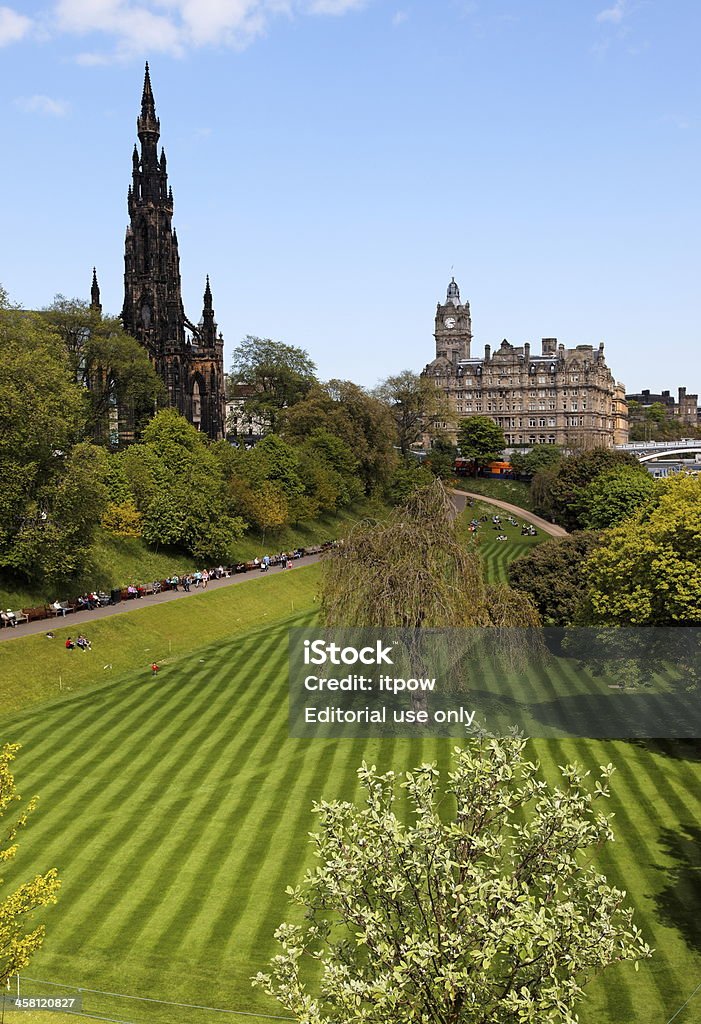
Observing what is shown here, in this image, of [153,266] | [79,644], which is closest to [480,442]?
[153,266]

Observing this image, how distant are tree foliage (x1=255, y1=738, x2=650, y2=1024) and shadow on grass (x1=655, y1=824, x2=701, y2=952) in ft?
37.4

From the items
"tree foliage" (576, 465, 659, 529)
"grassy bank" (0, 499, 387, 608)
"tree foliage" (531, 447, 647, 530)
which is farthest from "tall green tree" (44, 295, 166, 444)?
"tree foliage" (576, 465, 659, 529)

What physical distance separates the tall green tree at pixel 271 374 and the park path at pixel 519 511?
26117 mm

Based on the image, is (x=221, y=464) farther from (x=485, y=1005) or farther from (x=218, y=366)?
(x=485, y=1005)

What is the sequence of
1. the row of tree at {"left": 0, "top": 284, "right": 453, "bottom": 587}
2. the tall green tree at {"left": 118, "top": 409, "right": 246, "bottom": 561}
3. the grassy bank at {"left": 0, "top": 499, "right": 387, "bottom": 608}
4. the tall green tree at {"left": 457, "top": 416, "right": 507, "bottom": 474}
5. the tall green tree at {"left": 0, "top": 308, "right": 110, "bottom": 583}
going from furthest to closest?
1. the tall green tree at {"left": 457, "top": 416, "right": 507, "bottom": 474}
2. the tall green tree at {"left": 118, "top": 409, "right": 246, "bottom": 561}
3. the grassy bank at {"left": 0, "top": 499, "right": 387, "bottom": 608}
4. the row of tree at {"left": 0, "top": 284, "right": 453, "bottom": 587}
5. the tall green tree at {"left": 0, "top": 308, "right": 110, "bottom": 583}

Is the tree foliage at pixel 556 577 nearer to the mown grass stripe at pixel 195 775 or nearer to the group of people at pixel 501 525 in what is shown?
the mown grass stripe at pixel 195 775

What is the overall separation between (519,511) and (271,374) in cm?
3799

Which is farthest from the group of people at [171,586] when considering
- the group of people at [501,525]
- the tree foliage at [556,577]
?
the group of people at [501,525]

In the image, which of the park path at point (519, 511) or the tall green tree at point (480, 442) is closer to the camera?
the park path at point (519, 511)

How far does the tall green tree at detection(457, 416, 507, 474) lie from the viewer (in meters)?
149

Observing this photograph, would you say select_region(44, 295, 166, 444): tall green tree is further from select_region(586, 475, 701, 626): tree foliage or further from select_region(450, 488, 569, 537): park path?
select_region(586, 475, 701, 626): tree foliage

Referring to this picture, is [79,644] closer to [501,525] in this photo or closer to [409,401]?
[501,525]

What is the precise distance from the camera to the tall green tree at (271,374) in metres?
131

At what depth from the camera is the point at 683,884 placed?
28.5m
